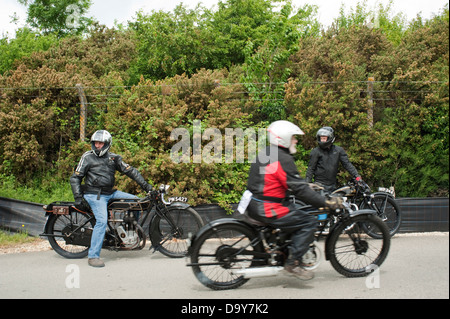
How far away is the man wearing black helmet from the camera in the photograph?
7305 mm

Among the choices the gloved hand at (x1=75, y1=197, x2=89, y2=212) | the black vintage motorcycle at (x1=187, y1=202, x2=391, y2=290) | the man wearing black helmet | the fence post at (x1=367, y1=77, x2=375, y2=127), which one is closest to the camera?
the black vintage motorcycle at (x1=187, y1=202, x2=391, y2=290)

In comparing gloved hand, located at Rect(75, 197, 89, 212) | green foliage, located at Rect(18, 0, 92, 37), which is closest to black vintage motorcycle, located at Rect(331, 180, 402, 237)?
gloved hand, located at Rect(75, 197, 89, 212)

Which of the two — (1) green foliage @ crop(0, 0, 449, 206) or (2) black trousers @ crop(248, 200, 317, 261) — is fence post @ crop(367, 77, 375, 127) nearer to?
(1) green foliage @ crop(0, 0, 449, 206)

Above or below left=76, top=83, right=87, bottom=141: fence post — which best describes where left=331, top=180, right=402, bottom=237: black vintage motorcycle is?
below

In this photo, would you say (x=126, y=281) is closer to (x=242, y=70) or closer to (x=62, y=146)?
(x=62, y=146)

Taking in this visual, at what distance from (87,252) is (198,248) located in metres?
2.70

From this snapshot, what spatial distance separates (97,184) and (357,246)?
393cm

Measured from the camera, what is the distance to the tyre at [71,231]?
6.70m

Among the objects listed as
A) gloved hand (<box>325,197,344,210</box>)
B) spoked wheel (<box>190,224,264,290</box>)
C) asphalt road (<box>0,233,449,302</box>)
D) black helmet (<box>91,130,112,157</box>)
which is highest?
black helmet (<box>91,130,112,157</box>)

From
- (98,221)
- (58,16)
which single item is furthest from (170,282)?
(58,16)

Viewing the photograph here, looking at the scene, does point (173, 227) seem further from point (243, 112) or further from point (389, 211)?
point (243, 112)

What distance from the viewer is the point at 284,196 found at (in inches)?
193

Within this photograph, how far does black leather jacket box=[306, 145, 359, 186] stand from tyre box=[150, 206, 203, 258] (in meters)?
2.15

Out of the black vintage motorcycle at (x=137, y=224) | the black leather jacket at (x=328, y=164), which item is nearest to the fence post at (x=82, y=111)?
the black vintage motorcycle at (x=137, y=224)
